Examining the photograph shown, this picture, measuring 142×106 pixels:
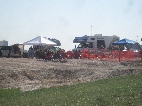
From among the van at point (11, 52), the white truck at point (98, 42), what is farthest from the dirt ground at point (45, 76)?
the white truck at point (98, 42)

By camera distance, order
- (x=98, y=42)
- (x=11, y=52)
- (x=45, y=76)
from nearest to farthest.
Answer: (x=45, y=76)
(x=11, y=52)
(x=98, y=42)

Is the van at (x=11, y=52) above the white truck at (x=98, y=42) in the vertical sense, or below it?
below

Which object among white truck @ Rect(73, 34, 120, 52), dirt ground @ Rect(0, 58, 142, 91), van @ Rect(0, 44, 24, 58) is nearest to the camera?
dirt ground @ Rect(0, 58, 142, 91)

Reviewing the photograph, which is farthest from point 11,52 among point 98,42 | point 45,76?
point 98,42

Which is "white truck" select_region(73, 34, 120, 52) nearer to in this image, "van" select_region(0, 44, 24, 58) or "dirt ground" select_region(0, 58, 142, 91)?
"van" select_region(0, 44, 24, 58)

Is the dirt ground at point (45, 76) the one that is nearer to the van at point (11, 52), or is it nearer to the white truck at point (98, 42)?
the van at point (11, 52)

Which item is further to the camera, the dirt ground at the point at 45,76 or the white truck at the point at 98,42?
the white truck at the point at 98,42

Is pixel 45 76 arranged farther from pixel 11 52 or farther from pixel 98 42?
pixel 98 42

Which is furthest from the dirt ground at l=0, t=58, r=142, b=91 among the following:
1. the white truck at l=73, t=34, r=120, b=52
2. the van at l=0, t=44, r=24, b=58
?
the white truck at l=73, t=34, r=120, b=52

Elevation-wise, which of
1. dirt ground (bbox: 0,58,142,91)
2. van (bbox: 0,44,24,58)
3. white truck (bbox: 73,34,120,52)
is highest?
white truck (bbox: 73,34,120,52)

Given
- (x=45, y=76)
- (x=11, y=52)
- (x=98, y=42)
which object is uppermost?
(x=98, y=42)

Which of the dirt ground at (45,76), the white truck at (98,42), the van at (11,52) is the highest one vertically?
the white truck at (98,42)

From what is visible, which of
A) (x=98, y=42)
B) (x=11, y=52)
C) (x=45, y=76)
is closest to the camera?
(x=45, y=76)

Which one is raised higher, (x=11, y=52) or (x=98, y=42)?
(x=98, y=42)
